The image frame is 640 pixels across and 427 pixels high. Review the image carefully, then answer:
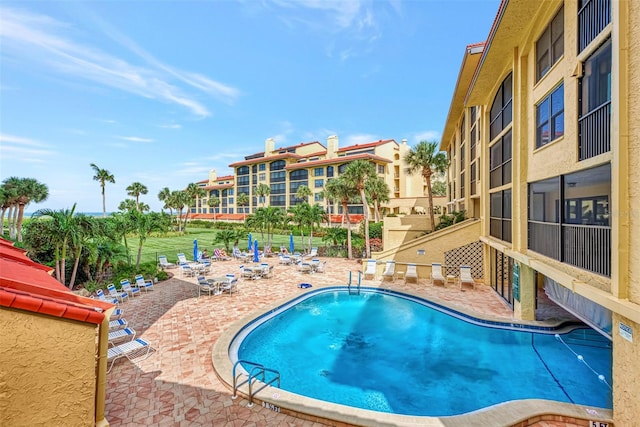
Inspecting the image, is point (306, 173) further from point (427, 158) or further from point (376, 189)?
point (427, 158)

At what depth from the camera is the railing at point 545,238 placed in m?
8.07

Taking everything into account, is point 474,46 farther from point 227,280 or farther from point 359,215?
point 359,215

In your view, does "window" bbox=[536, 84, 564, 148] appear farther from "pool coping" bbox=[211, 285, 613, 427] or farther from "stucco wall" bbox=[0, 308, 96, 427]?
"stucco wall" bbox=[0, 308, 96, 427]

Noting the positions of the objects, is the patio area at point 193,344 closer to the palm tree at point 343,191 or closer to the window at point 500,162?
the window at point 500,162

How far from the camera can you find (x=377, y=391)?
795 cm

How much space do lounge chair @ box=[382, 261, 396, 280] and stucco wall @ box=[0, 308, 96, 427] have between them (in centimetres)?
1584

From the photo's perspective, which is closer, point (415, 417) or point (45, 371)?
point (45, 371)

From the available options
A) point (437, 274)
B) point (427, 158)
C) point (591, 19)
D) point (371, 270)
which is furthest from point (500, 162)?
point (427, 158)

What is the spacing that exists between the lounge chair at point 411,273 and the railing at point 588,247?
10.8 meters

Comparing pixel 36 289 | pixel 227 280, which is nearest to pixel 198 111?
pixel 227 280

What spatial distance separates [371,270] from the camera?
1877 centimetres

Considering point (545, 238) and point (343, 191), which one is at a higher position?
point (343, 191)

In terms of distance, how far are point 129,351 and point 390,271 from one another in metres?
Answer: 14.3

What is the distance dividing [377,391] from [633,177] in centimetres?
730
